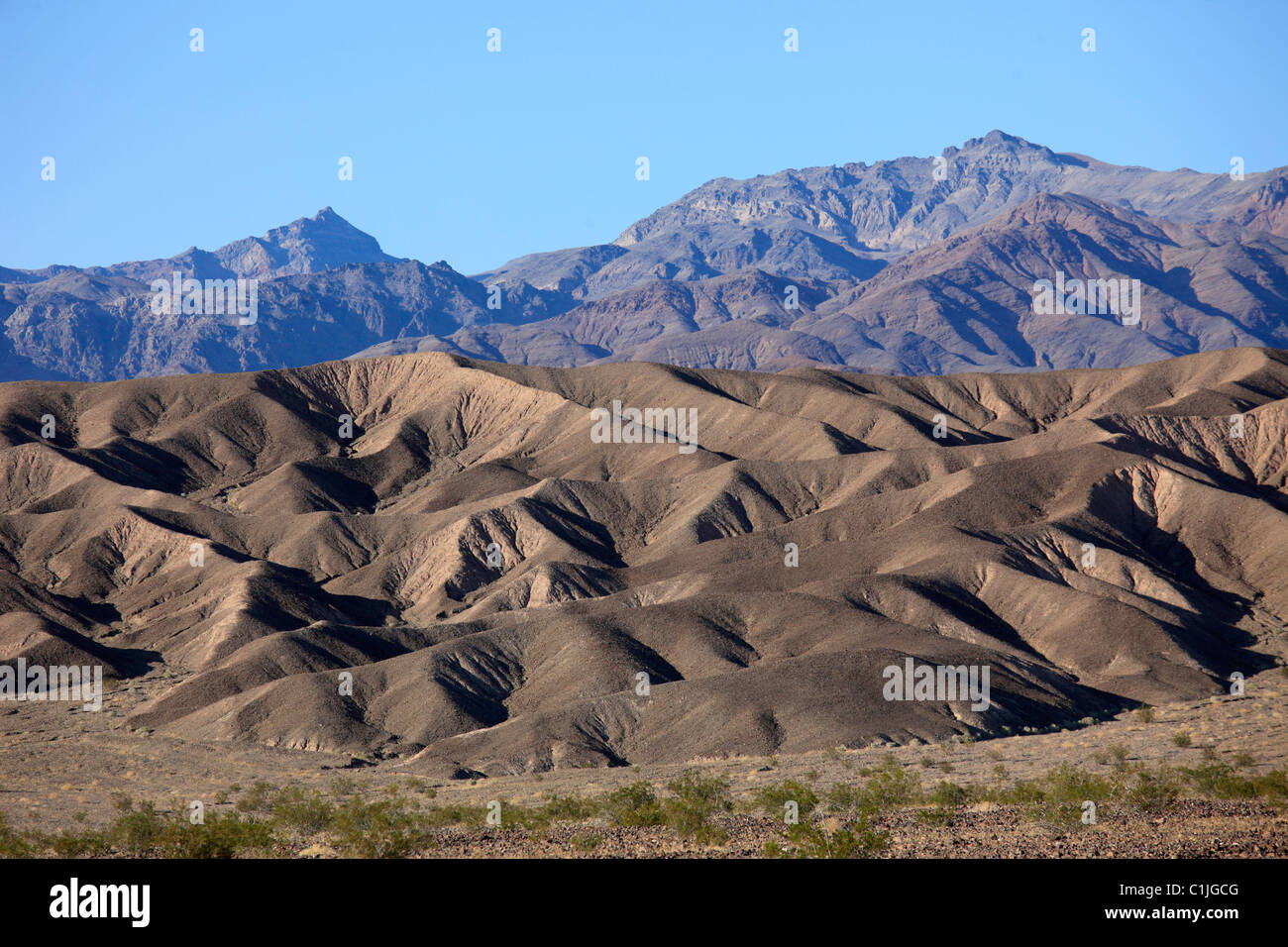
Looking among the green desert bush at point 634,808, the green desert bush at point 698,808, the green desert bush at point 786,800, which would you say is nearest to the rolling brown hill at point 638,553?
the green desert bush at point 698,808

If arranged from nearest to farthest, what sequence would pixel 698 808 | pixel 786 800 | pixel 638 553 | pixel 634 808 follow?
pixel 698 808, pixel 786 800, pixel 634 808, pixel 638 553

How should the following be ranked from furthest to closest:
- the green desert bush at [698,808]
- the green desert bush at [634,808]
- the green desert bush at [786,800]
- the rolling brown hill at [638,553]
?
the rolling brown hill at [638,553]
the green desert bush at [786,800]
the green desert bush at [634,808]
the green desert bush at [698,808]

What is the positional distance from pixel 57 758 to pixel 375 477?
85248mm

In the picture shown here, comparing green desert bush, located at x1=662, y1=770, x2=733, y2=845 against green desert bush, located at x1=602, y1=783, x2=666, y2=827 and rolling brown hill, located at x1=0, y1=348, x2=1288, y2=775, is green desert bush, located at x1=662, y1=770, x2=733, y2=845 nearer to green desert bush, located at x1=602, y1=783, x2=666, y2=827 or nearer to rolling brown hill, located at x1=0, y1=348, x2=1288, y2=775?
green desert bush, located at x1=602, y1=783, x2=666, y2=827

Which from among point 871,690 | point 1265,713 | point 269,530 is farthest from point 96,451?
point 1265,713

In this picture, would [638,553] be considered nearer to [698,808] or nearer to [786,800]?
[786,800]

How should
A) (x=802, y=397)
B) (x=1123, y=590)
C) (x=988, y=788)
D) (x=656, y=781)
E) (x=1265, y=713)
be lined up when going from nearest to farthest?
1. (x=988, y=788)
2. (x=656, y=781)
3. (x=1265, y=713)
4. (x=1123, y=590)
5. (x=802, y=397)

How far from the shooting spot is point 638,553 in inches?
4195

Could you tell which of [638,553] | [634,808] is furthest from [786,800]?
[638,553]

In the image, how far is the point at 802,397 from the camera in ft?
518

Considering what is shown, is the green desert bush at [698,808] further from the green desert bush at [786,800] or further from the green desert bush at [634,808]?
→ the green desert bush at [786,800]

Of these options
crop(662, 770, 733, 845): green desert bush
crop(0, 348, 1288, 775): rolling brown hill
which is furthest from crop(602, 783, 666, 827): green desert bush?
crop(0, 348, 1288, 775): rolling brown hill

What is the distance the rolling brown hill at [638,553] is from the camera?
66.5 meters
